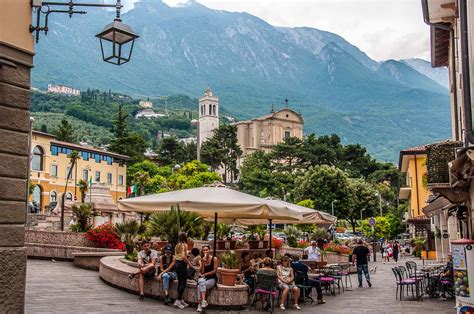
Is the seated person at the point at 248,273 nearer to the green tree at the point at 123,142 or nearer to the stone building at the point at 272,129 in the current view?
the green tree at the point at 123,142

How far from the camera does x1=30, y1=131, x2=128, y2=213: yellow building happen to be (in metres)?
63.0

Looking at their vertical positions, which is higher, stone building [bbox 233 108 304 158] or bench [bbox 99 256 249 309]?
stone building [bbox 233 108 304 158]

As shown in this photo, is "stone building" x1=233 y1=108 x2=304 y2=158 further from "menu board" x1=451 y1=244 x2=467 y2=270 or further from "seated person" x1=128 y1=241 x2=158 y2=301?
"menu board" x1=451 y1=244 x2=467 y2=270

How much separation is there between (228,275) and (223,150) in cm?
8890

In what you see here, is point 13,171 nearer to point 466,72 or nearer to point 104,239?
point 466,72

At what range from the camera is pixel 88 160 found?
72.1m

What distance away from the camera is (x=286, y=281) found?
496 inches

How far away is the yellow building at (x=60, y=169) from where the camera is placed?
2479 inches

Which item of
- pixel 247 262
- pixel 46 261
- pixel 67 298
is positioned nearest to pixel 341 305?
pixel 247 262

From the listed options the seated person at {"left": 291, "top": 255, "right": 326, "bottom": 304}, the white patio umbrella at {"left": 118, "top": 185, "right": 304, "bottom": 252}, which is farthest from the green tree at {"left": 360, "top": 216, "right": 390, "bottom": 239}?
the white patio umbrella at {"left": 118, "top": 185, "right": 304, "bottom": 252}

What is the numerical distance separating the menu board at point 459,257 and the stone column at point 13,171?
6.70m

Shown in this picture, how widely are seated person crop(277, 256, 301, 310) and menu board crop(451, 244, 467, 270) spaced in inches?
171

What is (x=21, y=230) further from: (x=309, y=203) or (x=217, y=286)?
(x=309, y=203)

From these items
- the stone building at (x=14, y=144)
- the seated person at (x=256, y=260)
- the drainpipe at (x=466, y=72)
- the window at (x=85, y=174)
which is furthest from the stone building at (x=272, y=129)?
the stone building at (x=14, y=144)
